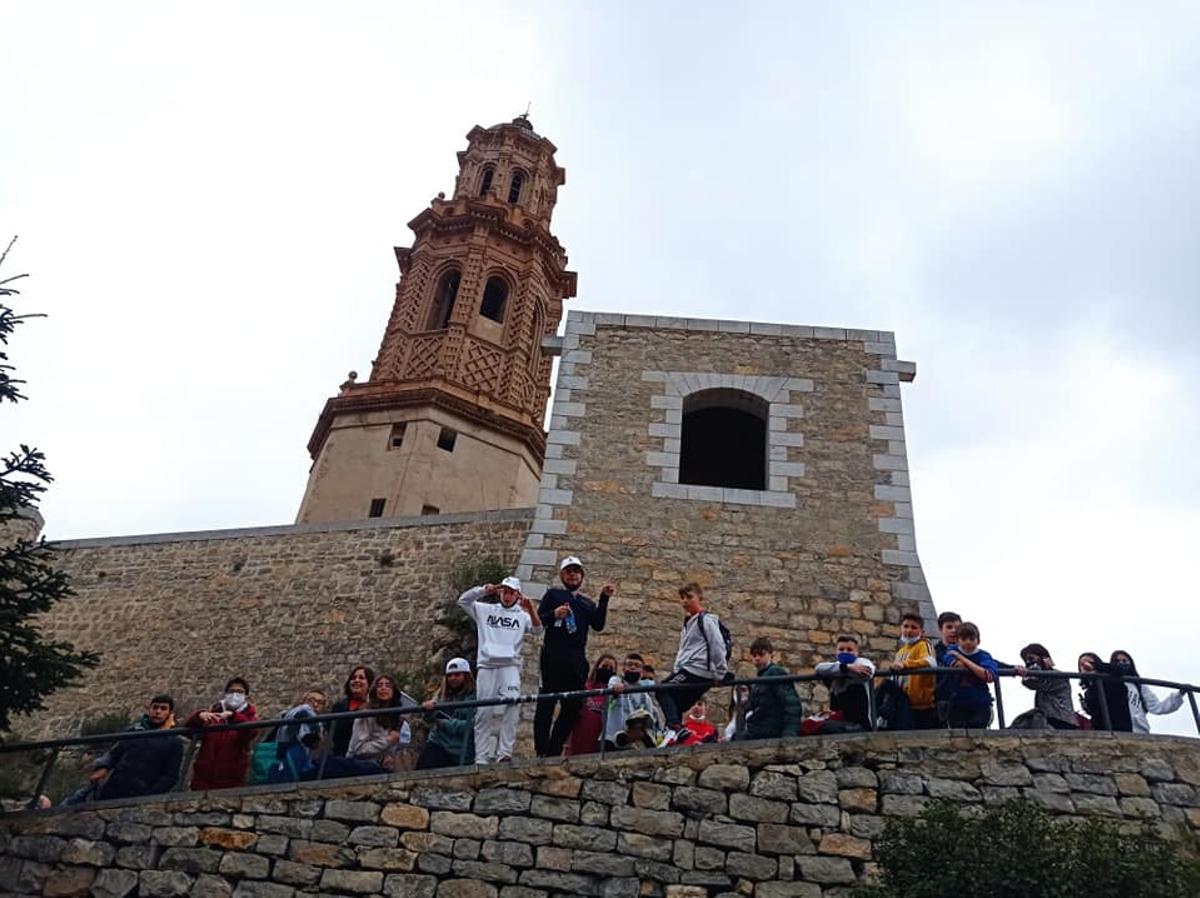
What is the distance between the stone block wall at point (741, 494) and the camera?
9.89 m

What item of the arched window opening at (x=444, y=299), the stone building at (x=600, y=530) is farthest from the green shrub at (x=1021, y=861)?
the arched window opening at (x=444, y=299)

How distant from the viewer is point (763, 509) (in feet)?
34.9

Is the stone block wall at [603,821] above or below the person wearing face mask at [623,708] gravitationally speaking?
below

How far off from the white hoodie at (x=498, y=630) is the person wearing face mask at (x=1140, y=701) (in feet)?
14.1

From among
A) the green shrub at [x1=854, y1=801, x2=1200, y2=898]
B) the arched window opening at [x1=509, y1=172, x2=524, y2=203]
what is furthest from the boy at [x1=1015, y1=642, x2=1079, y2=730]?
the arched window opening at [x1=509, y1=172, x2=524, y2=203]

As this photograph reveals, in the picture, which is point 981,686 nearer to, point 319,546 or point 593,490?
point 593,490

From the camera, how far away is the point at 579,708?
24.1 feet

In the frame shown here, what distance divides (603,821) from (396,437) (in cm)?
1633

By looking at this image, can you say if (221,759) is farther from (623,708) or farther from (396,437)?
(396,437)

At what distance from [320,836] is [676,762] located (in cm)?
236

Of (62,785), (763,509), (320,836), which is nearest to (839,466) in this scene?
(763,509)

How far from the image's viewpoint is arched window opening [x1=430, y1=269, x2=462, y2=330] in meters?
25.0

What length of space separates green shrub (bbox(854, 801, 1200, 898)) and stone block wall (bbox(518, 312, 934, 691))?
3734mm

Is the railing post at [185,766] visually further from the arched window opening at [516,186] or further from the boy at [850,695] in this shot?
the arched window opening at [516,186]
